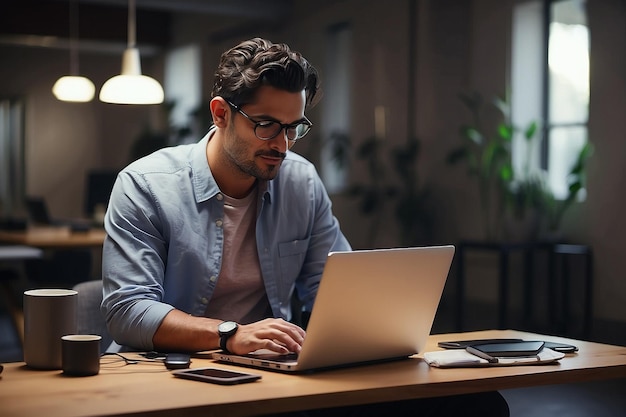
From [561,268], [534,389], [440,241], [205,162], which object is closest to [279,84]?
[205,162]

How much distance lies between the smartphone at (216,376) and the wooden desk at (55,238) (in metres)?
4.05

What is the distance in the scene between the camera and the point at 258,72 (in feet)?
6.98

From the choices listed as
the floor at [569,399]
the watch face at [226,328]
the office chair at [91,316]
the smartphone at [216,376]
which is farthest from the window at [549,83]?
the smartphone at [216,376]

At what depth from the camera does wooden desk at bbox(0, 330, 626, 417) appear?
1.38 metres

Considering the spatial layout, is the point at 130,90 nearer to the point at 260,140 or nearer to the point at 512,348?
the point at 260,140

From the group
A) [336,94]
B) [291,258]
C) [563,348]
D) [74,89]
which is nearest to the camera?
[563,348]

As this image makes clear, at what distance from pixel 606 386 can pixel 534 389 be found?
460 mm

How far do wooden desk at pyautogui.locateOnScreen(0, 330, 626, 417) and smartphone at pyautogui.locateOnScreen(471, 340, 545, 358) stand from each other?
63 mm

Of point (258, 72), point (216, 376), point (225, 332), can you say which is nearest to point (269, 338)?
point (225, 332)

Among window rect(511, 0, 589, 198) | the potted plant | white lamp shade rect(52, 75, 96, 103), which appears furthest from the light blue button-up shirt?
white lamp shade rect(52, 75, 96, 103)

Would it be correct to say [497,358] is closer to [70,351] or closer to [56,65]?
[70,351]

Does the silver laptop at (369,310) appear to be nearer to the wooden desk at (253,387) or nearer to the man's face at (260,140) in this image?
the wooden desk at (253,387)

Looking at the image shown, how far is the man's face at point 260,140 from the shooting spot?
2111 millimetres

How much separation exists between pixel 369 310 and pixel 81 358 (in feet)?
1.76
